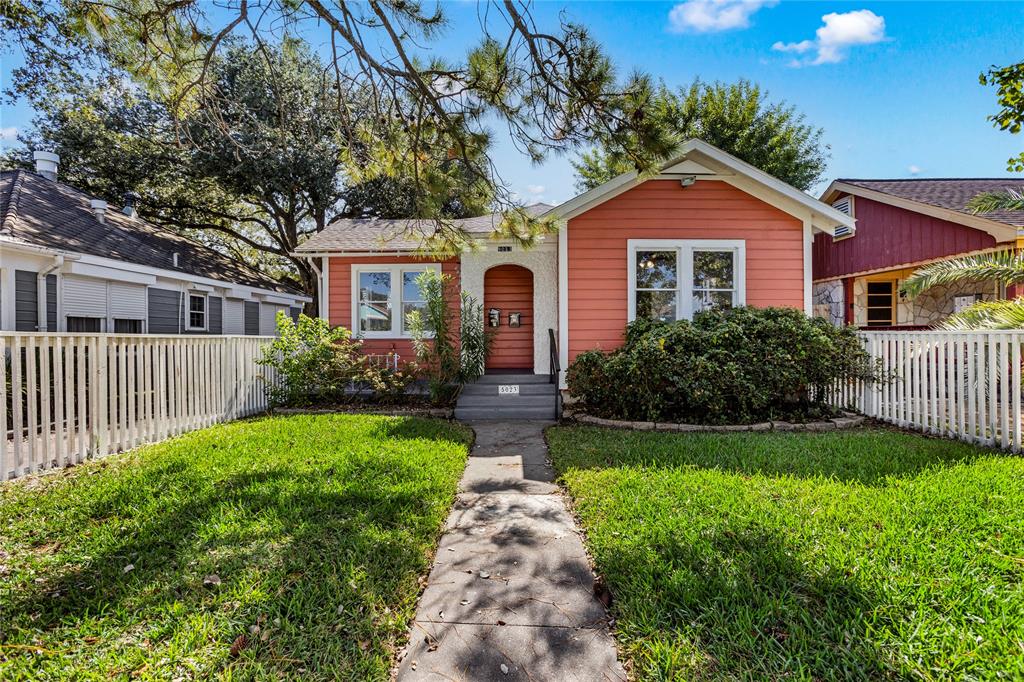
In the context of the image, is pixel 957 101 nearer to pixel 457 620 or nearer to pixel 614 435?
pixel 614 435

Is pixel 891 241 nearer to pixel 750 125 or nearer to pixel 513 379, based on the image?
pixel 750 125

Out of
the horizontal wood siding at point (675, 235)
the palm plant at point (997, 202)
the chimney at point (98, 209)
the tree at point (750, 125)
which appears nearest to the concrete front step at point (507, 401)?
the horizontal wood siding at point (675, 235)

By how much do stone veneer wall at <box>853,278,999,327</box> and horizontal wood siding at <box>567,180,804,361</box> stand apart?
473 centimetres

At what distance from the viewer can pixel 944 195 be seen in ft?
39.7

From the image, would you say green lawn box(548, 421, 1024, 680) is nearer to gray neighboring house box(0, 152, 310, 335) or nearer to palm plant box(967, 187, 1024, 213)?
palm plant box(967, 187, 1024, 213)

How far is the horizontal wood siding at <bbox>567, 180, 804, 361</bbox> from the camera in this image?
26.8ft

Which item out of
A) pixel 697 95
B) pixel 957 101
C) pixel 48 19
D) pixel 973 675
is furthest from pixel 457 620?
pixel 697 95

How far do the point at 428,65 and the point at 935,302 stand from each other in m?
14.1

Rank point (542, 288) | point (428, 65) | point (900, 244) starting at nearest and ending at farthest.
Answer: point (428, 65) → point (542, 288) → point (900, 244)

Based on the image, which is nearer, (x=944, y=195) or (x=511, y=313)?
(x=511, y=313)

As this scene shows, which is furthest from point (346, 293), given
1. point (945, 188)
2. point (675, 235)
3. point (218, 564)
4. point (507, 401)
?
point (945, 188)

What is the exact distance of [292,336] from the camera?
7688mm

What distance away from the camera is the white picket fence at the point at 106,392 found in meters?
4.30

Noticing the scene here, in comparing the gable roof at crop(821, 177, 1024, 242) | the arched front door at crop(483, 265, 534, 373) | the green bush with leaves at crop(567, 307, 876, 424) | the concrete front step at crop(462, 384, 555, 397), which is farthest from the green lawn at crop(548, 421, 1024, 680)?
the gable roof at crop(821, 177, 1024, 242)
